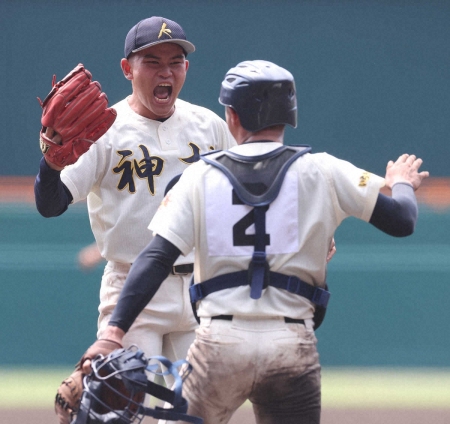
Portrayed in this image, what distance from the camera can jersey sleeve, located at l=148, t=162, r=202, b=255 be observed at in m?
2.74

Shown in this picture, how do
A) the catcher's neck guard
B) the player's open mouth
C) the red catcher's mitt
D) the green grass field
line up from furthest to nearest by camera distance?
1. the green grass field
2. the player's open mouth
3. the red catcher's mitt
4. the catcher's neck guard

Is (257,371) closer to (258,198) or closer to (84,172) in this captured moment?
(258,198)

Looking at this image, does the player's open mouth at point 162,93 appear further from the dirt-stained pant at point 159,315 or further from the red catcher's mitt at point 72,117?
the dirt-stained pant at point 159,315

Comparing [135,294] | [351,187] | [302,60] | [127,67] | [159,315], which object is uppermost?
[302,60]

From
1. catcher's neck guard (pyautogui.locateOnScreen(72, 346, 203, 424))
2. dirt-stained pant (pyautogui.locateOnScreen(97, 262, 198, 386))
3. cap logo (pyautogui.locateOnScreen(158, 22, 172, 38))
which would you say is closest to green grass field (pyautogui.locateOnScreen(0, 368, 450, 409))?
dirt-stained pant (pyautogui.locateOnScreen(97, 262, 198, 386))

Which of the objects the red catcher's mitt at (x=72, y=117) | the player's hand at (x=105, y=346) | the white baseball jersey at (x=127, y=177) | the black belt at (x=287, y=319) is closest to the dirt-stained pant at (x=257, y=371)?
the black belt at (x=287, y=319)

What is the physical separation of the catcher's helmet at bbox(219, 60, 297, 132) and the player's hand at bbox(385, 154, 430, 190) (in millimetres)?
373

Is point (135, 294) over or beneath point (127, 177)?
beneath

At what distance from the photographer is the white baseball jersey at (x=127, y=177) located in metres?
3.81

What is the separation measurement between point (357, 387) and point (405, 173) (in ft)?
10.6

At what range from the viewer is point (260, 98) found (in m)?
2.83

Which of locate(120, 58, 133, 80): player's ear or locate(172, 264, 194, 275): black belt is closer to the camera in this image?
locate(172, 264, 194, 275): black belt

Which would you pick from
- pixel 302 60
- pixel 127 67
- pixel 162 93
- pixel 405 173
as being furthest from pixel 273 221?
pixel 302 60

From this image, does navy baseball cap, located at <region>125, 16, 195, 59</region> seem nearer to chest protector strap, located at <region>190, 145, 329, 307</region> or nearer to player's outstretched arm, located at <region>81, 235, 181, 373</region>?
chest protector strap, located at <region>190, 145, 329, 307</region>
